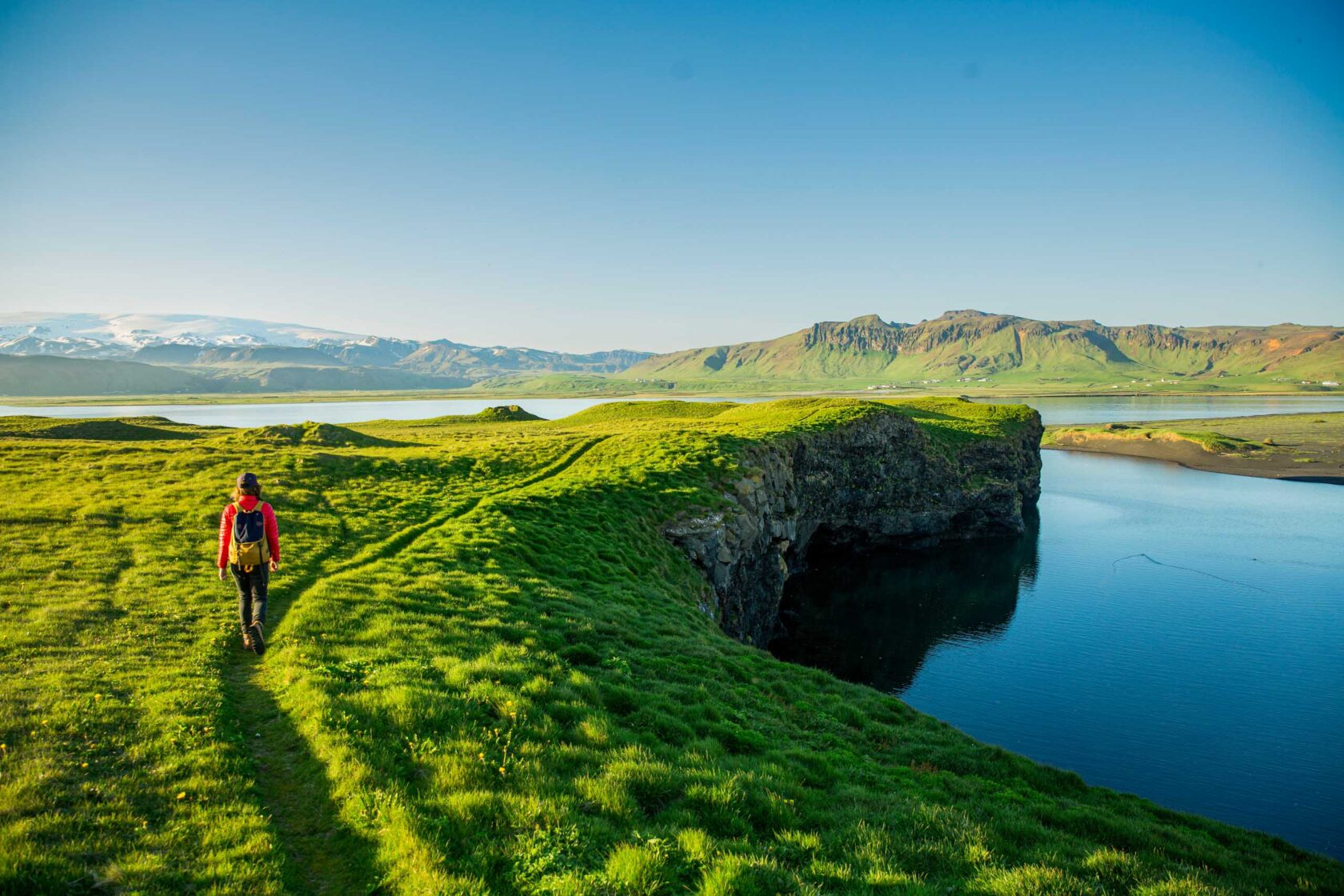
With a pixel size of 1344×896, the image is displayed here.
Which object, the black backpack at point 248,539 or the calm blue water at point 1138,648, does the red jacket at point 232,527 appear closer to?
the black backpack at point 248,539

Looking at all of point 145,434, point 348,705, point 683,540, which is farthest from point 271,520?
point 145,434

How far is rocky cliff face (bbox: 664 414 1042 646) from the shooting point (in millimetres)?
41938

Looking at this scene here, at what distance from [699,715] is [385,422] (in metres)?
120

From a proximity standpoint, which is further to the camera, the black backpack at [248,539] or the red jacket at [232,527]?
the red jacket at [232,527]

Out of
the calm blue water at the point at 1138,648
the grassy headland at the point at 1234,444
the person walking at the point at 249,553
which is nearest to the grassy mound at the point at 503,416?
the calm blue water at the point at 1138,648

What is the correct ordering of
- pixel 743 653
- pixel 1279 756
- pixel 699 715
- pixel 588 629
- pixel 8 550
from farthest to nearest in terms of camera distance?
pixel 1279 756 < pixel 743 653 < pixel 8 550 < pixel 588 629 < pixel 699 715

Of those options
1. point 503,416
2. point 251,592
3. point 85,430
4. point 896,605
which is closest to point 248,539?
point 251,592

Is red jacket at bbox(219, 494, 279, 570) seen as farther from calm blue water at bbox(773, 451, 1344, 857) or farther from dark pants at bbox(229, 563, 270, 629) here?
calm blue water at bbox(773, 451, 1344, 857)

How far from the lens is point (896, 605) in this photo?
5819 cm

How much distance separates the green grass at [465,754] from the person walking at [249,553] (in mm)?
726

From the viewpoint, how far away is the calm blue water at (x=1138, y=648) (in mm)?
31156

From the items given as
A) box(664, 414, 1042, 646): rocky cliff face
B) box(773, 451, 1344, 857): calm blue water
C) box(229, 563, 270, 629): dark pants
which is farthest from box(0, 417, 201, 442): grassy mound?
box(773, 451, 1344, 857): calm blue water

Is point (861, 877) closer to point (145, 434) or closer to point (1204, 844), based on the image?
point (1204, 844)

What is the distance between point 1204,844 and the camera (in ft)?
47.6
